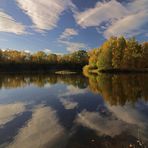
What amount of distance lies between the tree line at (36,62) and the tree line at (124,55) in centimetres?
4585

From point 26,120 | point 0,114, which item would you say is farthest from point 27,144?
point 0,114

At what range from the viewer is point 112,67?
8069 centimetres

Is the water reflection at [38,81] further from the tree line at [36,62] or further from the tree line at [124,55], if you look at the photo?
the tree line at [36,62]

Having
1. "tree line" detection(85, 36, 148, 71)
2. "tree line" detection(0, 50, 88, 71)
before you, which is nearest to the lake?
"tree line" detection(85, 36, 148, 71)

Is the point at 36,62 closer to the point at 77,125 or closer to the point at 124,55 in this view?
the point at 124,55

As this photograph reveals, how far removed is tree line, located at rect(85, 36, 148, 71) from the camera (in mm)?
77688

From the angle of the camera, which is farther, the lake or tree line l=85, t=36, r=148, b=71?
tree line l=85, t=36, r=148, b=71

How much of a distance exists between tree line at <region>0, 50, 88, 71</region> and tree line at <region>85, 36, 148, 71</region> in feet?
150

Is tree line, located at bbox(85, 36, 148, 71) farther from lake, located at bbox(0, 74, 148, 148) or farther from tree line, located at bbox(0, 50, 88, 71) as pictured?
lake, located at bbox(0, 74, 148, 148)

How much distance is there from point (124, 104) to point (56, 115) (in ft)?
22.6

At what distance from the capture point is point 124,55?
257 ft

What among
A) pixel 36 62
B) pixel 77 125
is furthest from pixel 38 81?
pixel 36 62

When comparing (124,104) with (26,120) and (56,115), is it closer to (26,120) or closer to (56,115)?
(56,115)

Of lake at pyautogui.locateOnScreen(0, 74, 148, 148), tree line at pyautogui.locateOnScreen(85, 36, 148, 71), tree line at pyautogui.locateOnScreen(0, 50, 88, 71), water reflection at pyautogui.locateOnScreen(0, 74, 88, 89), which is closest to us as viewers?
lake at pyautogui.locateOnScreen(0, 74, 148, 148)
